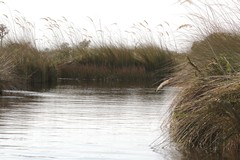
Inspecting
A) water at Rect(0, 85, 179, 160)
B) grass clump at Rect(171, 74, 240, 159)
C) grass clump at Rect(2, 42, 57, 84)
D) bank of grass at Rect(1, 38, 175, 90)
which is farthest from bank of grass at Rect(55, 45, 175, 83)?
grass clump at Rect(171, 74, 240, 159)

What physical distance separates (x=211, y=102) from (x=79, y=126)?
109 inches

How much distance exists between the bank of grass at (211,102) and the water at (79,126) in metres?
0.43

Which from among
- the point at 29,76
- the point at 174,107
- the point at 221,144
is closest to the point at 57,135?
the point at 174,107

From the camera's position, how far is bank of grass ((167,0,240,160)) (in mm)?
8453

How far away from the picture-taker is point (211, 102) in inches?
333

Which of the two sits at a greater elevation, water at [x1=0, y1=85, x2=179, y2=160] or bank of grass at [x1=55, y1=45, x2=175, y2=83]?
bank of grass at [x1=55, y1=45, x2=175, y2=83]

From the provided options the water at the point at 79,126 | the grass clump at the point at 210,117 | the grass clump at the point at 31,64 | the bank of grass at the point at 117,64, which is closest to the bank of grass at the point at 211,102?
the grass clump at the point at 210,117

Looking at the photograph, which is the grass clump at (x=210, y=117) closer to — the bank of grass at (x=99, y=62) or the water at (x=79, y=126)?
the water at (x=79, y=126)

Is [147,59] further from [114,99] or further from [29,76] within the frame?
[114,99]

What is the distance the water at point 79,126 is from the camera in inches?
331

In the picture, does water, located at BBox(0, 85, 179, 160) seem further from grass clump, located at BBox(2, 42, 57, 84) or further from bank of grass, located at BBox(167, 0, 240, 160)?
grass clump, located at BBox(2, 42, 57, 84)

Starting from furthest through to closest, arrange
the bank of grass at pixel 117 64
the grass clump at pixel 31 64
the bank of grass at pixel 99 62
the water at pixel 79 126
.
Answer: the bank of grass at pixel 117 64, the bank of grass at pixel 99 62, the grass clump at pixel 31 64, the water at pixel 79 126

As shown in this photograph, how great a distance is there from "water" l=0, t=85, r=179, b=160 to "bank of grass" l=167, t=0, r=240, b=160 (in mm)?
430

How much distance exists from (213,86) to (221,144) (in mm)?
678
